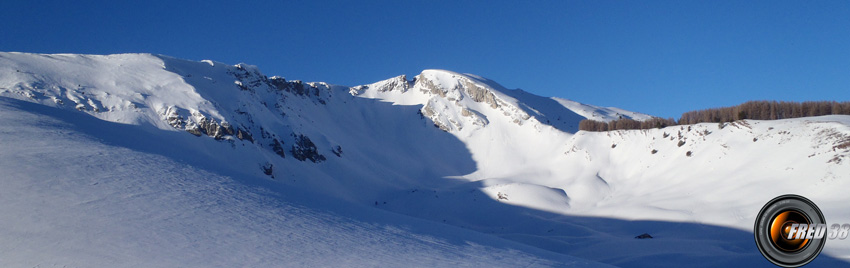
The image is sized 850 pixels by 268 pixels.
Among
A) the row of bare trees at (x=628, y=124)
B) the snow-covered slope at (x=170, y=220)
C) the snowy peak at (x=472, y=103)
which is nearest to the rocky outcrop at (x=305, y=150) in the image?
the snowy peak at (x=472, y=103)

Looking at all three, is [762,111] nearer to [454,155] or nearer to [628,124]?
[628,124]

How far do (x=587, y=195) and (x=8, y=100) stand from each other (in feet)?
164

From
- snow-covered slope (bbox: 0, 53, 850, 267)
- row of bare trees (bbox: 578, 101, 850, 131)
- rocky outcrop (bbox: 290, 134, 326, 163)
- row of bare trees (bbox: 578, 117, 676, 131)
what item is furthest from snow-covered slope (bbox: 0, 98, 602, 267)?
row of bare trees (bbox: 578, 117, 676, 131)

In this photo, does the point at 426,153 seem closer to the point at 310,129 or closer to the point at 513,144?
the point at 513,144

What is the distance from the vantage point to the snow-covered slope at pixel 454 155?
23.5 m

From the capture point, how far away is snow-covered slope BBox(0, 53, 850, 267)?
77.2ft

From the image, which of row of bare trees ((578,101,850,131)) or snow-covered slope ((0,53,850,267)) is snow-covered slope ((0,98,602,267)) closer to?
snow-covered slope ((0,53,850,267))

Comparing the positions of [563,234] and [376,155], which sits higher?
[376,155]

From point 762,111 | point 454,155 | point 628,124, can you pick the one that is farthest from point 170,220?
point 454,155

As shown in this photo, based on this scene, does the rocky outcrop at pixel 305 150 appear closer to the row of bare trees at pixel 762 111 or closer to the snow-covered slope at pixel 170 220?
the row of bare trees at pixel 762 111

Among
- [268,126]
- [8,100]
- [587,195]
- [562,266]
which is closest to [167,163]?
[8,100]

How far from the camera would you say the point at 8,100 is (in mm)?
21781

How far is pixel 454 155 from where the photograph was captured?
8362cm

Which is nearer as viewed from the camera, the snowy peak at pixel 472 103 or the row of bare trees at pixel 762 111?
the row of bare trees at pixel 762 111
